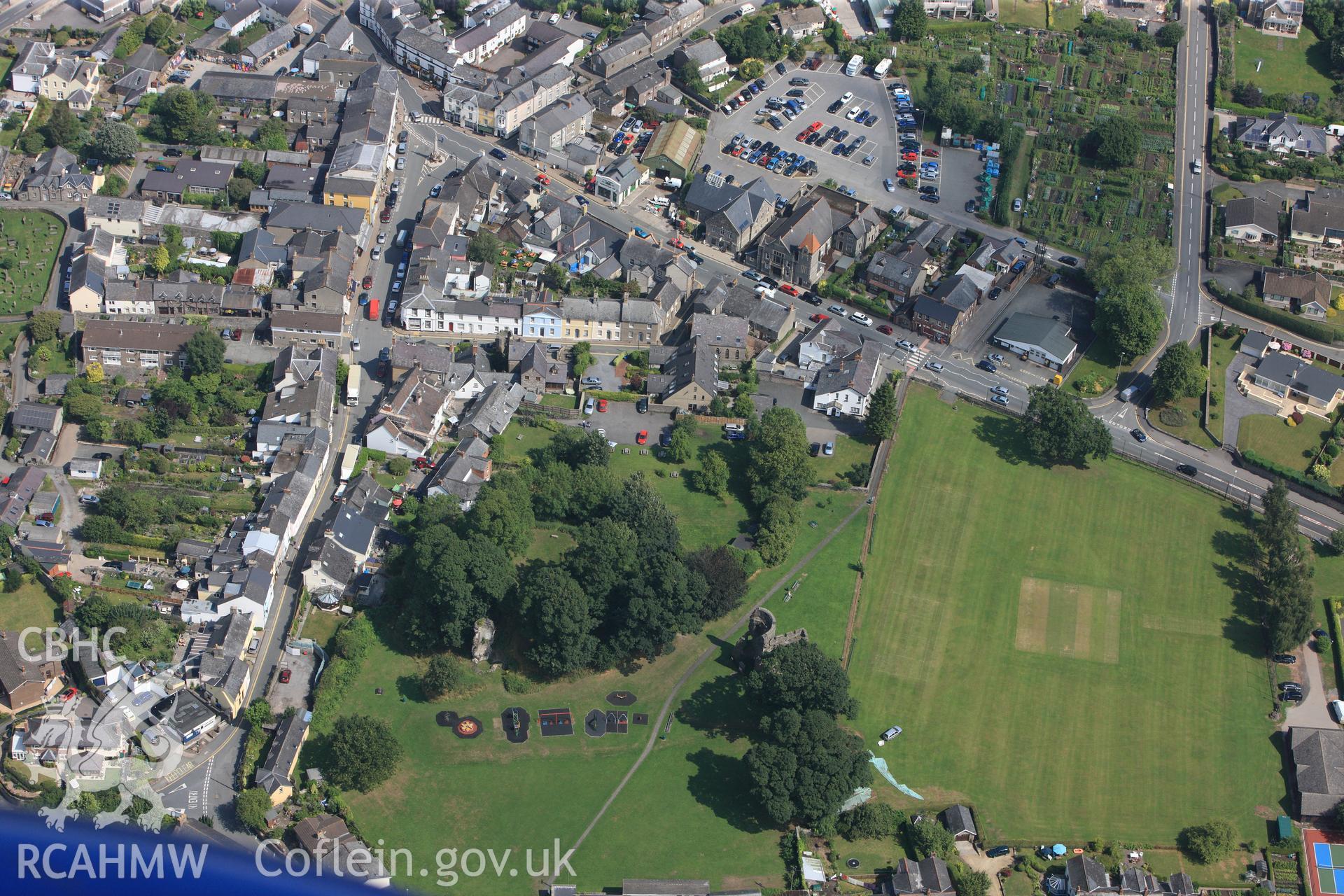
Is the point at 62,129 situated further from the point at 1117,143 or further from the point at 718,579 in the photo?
the point at 1117,143

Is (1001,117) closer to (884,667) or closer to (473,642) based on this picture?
(884,667)

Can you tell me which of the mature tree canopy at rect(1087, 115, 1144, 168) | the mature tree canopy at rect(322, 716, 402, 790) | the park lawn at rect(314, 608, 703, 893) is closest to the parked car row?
the mature tree canopy at rect(1087, 115, 1144, 168)

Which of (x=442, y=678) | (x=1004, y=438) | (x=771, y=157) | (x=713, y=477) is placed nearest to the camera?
(x=442, y=678)

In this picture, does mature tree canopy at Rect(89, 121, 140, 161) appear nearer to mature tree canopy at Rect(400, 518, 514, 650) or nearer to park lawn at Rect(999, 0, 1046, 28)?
mature tree canopy at Rect(400, 518, 514, 650)

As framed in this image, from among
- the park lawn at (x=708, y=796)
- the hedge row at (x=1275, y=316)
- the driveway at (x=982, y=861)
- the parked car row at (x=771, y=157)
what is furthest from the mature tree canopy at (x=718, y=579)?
the hedge row at (x=1275, y=316)

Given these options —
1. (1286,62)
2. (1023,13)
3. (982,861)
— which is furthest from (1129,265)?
(982,861)

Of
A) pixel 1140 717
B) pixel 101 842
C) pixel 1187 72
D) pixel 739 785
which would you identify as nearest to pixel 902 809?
pixel 739 785
